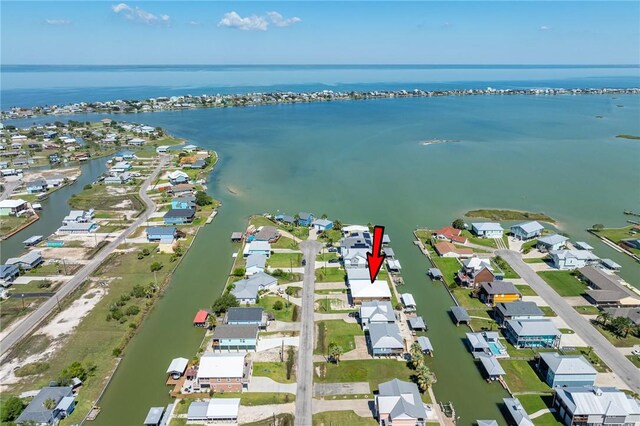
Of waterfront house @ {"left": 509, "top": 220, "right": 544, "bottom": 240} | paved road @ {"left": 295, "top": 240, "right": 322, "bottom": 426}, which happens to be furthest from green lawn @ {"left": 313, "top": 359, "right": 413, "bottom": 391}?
waterfront house @ {"left": 509, "top": 220, "right": 544, "bottom": 240}

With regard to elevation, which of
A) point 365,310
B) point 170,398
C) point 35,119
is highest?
point 35,119

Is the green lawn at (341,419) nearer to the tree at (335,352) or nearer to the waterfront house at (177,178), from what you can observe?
the tree at (335,352)

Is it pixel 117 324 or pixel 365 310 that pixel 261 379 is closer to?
pixel 365 310

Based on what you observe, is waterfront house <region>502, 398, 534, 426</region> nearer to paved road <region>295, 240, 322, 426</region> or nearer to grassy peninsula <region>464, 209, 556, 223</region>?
paved road <region>295, 240, 322, 426</region>

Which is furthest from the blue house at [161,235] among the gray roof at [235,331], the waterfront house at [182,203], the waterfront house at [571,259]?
the waterfront house at [571,259]

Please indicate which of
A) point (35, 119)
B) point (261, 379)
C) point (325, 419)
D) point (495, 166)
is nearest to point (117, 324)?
point (261, 379)
